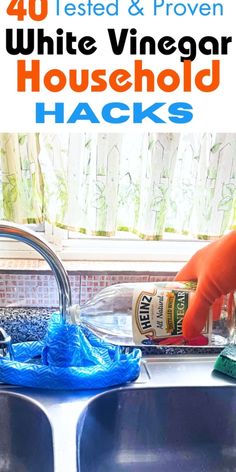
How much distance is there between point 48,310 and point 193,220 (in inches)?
14.5

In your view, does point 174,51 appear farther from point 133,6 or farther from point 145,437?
point 145,437

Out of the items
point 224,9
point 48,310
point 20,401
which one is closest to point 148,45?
point 224,9

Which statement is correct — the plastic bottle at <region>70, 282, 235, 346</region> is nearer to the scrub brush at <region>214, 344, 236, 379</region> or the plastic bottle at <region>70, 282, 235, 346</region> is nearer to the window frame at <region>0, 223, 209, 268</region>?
the scrub brush at <region>214, 344, 236, 379</region>

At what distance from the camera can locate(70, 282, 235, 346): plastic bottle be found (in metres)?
1.02

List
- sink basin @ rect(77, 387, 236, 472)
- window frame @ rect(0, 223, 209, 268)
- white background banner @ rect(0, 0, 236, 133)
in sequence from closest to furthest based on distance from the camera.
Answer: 1. sink basin @ rect(77, 387, 236, 472)
2. white background banner @ rect(0, 0, 236, 133)
3. window frame @ rect(0, 223, 209, 268)

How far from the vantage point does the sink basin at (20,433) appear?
3.60 ft

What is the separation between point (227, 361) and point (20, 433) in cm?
39

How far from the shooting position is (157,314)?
102 cm

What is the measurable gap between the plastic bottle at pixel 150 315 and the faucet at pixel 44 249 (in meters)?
0.04

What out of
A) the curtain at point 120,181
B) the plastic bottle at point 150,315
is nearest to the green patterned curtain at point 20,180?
Answer: the curtain at point 120,181

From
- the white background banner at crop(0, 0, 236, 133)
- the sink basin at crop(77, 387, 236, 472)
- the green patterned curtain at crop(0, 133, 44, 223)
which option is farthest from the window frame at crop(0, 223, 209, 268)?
the sink basin at crop(77, 387, 236, 472)

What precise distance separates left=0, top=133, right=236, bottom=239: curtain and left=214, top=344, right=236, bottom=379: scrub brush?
305 millimetres

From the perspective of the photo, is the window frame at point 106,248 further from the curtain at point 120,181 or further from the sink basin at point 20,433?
the sink basin at point 20,433

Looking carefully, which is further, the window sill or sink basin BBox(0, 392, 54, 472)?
the window sill
